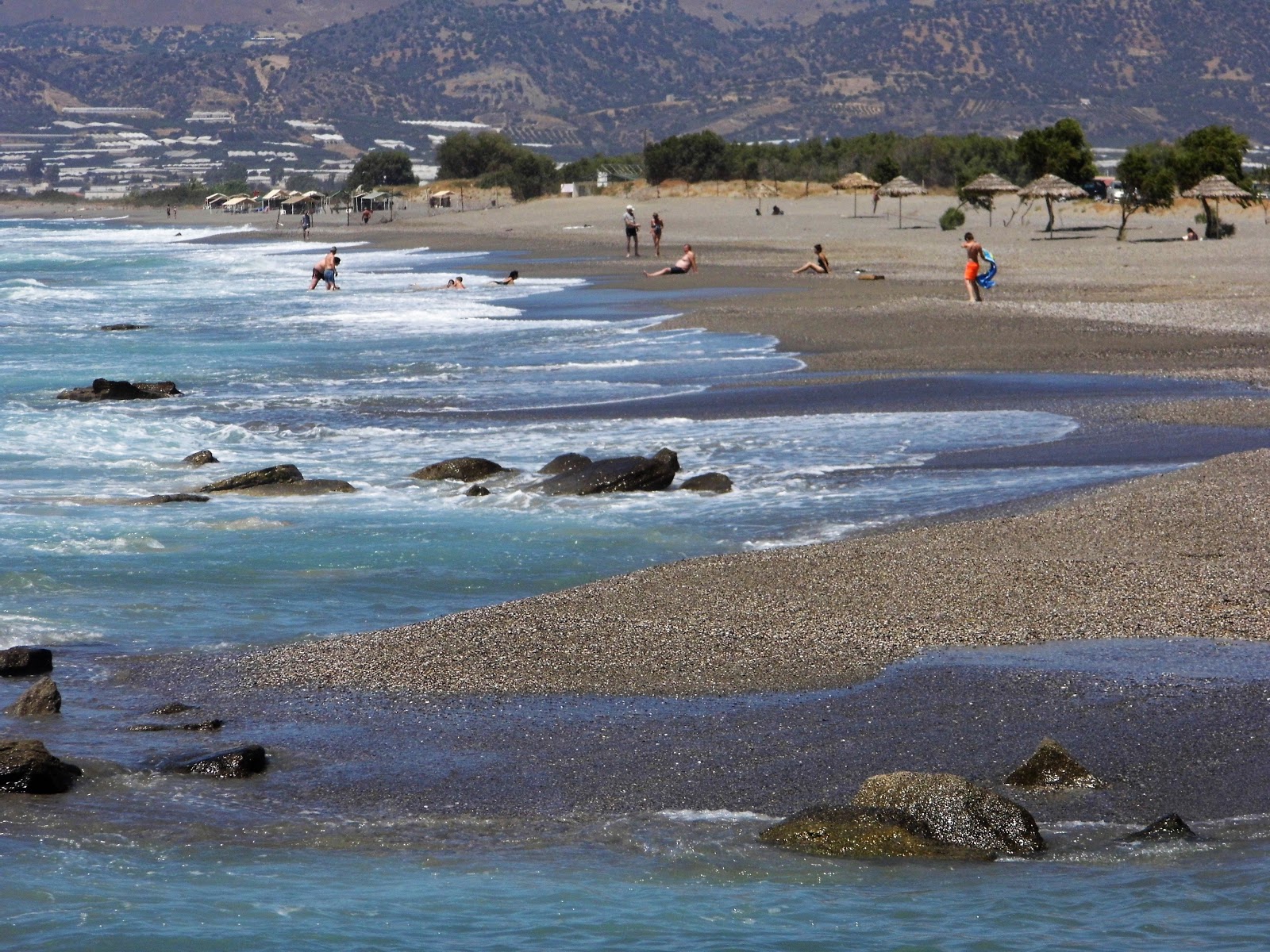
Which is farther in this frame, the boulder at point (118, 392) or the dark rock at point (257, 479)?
the boulder at point (118, 392)

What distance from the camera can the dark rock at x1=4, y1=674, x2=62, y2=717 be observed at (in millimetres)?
7543

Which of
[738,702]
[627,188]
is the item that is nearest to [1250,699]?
[738,702]

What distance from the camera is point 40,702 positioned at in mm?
7551

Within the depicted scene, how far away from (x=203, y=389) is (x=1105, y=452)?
36.9 ft

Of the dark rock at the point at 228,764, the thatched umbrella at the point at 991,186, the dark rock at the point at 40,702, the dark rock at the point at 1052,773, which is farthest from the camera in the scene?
the thatched umbrella at the point at 991,186

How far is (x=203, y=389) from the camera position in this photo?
2033cm

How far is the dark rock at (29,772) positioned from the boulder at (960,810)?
3.06 m

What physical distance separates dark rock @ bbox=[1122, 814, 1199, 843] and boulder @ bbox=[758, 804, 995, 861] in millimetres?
529

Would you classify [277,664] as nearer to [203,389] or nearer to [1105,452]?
[1105,452]

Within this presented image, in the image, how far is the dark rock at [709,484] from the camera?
12.7 m

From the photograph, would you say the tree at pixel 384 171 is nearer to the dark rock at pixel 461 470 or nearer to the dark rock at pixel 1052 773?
the dark rock at pixel 461 470

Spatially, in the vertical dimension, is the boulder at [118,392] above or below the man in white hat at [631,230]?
below

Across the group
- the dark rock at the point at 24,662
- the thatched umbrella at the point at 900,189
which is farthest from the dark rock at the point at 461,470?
the thatched umbrella at the point at 900,189

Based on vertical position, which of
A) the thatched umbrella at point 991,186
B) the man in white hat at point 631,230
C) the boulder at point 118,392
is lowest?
the boulder at point 118,392
